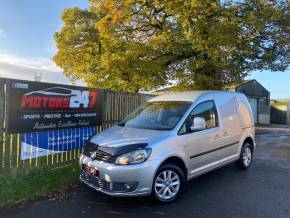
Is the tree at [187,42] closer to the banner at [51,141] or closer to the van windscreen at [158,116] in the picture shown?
the banner at [51,141]

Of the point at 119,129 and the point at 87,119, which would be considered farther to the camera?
the point at 87,119

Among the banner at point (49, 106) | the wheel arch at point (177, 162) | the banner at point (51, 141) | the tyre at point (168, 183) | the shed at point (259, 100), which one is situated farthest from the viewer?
the shed at point (259, 100)

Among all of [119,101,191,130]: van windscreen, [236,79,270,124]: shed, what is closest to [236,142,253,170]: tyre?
[119,101,191,130]: van windscreen

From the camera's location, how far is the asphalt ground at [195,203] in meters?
4.34

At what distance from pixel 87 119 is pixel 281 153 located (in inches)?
272

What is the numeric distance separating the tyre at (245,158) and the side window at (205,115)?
1.66 m

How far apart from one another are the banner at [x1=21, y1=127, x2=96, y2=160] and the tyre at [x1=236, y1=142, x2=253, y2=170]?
417 cm

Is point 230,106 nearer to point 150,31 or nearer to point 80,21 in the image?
point 150,31

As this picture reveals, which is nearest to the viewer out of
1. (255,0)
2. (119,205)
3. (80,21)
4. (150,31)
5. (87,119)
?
(119,205)

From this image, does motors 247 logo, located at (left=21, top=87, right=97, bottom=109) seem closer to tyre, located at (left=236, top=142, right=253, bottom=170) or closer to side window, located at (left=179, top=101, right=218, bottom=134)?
side window, located at (left=179, top=101, right=218, bottom=134)

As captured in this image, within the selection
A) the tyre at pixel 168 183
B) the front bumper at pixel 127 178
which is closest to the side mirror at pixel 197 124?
the tyre at pixel 168 183

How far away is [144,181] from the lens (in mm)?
4375

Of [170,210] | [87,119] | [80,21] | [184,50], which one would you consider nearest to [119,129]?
[170,210]

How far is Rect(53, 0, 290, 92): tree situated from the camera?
12250mm
